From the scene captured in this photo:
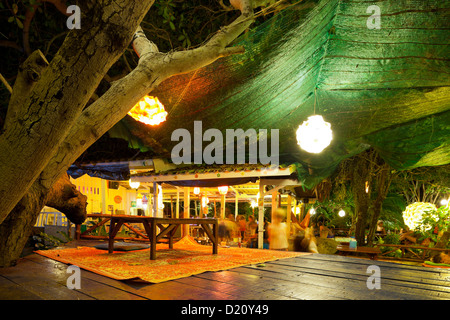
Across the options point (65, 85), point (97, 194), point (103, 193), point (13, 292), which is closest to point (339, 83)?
point (65, 85)

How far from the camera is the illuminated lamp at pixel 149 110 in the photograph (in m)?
5.66

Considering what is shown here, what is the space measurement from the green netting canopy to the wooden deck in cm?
291

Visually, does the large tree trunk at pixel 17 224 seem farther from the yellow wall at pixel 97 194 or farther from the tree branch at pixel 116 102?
the yellow wall at pixel 97 194

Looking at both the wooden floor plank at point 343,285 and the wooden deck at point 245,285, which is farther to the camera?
the wooden floor plank at point 343,285

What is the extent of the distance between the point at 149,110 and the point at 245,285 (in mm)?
4039

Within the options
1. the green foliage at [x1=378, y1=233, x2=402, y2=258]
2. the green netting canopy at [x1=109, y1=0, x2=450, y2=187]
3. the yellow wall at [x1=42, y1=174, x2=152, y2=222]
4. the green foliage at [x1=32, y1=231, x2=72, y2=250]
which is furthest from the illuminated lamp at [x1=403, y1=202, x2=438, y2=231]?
the yellow wall at [x1=42, y1=174, x2=152, y2=222]

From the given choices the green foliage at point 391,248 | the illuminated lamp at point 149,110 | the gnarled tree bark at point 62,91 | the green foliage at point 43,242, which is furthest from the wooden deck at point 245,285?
the green foliage at point 391,248

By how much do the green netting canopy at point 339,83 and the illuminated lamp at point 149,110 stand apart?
323 millimetres

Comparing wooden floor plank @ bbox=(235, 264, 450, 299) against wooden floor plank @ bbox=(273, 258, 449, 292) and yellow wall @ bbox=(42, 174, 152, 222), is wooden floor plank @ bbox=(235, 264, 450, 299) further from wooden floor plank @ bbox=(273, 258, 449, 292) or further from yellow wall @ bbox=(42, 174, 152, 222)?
yellow wall @ bbox=(42, 174, 152, 222)

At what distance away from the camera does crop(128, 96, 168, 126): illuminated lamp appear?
566 centimetres

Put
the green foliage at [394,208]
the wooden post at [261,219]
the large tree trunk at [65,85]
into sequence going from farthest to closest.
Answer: the green foliage at [394,208]
the wooden post at [261,219]
the large tree trunk at [65,85]

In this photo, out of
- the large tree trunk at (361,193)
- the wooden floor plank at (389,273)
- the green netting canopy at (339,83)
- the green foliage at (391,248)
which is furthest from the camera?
the green foliage at (391,248)

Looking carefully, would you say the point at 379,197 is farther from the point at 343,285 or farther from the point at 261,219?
the point at 343,285

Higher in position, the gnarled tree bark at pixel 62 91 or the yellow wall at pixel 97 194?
the gnarled tree bark at pixel 62 91
